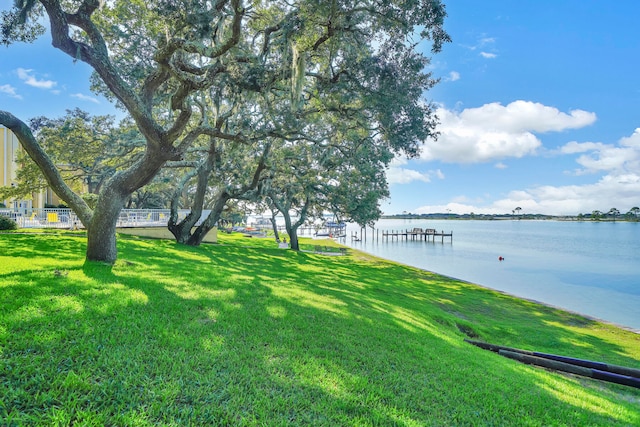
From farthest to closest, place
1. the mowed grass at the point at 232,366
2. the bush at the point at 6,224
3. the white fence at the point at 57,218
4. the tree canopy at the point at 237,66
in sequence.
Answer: the white fence at the point at 57,218 < the bush at the point at 6,224 < the tree canopy at the point at 237,66 < the mowed grass at the point at 232,366

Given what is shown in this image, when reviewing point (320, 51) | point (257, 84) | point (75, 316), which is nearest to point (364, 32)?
point (320, 51)

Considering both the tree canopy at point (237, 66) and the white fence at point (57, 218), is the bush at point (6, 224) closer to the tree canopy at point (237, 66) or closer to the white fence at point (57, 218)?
the white fence at point (57, 218)

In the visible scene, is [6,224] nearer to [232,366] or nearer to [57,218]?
[57,218]

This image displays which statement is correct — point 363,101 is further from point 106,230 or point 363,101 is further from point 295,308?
point 106,230

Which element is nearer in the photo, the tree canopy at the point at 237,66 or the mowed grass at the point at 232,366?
the mowed grass at the point at 232,366

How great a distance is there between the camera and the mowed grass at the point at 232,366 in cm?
240

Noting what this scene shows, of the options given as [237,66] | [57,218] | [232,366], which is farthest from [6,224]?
[232,366]

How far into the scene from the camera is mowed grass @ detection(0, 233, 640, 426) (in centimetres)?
240

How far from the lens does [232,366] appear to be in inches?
120

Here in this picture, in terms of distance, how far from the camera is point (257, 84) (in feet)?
28.8

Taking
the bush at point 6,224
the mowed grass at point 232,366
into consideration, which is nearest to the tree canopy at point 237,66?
the mowed grass at point 232,366

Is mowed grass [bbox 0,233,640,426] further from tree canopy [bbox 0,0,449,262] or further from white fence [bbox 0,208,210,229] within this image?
white fence [bbox 0,208,210,229]

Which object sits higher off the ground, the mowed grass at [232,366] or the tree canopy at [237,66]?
the tree canopy at [237,66]

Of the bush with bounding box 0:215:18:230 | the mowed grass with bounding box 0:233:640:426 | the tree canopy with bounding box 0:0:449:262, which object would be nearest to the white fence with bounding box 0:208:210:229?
the bush with bounding box 0:215:18:230
